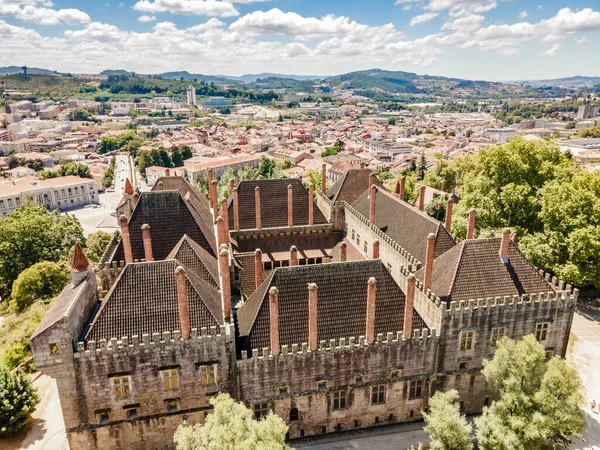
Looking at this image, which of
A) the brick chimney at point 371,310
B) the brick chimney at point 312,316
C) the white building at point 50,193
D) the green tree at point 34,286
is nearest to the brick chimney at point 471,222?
the brick chimney at point 371,310

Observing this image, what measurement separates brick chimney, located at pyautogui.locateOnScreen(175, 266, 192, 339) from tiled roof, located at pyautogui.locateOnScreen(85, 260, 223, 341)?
3.59ft

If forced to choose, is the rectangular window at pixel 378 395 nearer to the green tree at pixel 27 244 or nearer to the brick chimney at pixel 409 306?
the brick chimney at pixel 409 306

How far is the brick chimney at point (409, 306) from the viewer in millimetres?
29328

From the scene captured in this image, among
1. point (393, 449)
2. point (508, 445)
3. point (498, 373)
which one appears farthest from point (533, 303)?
point (393, 449)

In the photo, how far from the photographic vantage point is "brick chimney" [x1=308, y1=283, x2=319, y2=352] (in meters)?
27.7

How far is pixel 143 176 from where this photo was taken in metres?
169

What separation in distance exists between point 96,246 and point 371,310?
4875cm

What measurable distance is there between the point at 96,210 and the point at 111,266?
96589 millimetres

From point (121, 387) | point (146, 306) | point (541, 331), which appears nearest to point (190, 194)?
point (146, 306)

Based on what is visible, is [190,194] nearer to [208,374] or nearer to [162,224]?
[162,224]

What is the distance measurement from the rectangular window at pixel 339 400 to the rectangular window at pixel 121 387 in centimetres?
1379

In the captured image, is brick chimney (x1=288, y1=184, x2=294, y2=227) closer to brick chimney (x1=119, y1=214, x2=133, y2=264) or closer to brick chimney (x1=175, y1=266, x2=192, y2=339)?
brick chimney (x1=119, y1=214, x2=133, y2=264)

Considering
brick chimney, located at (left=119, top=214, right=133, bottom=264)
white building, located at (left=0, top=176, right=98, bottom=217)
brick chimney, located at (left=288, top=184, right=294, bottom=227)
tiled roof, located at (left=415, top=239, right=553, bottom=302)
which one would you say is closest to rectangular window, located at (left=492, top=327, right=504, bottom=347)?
tiled roof, located at (left=415, top=239, right=553, bottom=302)

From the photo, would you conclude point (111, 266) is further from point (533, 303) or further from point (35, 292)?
point (533, 303)
